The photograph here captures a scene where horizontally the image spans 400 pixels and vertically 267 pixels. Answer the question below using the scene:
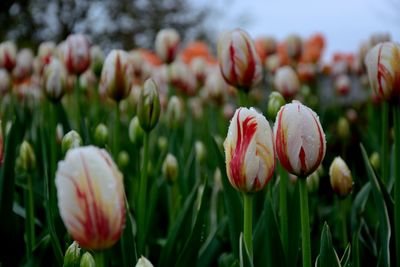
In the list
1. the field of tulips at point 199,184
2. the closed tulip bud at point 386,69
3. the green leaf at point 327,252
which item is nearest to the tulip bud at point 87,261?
the field of tulips at point 199,184

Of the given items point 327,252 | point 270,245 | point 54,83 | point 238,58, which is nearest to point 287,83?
point 238,58

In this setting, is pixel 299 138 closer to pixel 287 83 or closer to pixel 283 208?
pixel 283 208

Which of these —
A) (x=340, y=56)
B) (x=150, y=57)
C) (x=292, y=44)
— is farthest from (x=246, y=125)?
(x=340, y=56)

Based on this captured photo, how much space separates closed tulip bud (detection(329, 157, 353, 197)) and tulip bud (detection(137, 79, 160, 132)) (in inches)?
17.2

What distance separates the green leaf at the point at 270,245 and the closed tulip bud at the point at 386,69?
363 millimetres

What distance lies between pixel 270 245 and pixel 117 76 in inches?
24.8

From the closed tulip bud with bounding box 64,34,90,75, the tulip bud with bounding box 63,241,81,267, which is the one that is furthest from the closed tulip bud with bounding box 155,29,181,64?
the tulip bud with bounding box 63,241,81,267

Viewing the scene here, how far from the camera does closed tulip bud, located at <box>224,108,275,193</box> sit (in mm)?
957

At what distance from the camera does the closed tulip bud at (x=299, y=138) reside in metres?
0.98

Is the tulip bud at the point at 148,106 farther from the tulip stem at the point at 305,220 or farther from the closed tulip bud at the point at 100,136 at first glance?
the tulip stem at the point at 305,220

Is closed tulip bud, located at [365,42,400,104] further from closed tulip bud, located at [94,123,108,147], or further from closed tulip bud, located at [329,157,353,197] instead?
closed tulip bud, located at [94,123,108,147]

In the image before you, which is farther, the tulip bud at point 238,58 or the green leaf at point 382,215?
the tulip bud at point 238,58

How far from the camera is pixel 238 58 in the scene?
4.87ft

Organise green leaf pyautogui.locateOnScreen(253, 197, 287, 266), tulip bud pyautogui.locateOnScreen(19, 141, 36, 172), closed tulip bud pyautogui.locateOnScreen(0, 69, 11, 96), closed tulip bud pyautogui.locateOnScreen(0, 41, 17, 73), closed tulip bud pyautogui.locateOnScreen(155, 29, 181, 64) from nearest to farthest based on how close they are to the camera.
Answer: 1. green leaf pyautogui.locateOnScreen(253, 197, 287, 266)
2. tulip bud pyautogui.locateOnScreen(19, 141, 36, 172)
3. closed tulip bud pyautogui.locateOnScreen(0, 41, 17, 73)
4. closed tulip bud pyautogui.locateOnScreen(155, 29, 181, 64)
5. closed tulip bud pyautogui.locateOnScreen(0, 69, 11, 96)
